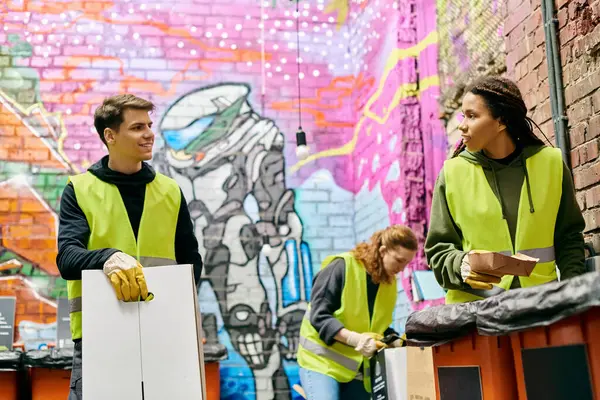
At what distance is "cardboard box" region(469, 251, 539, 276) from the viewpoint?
1.80 m

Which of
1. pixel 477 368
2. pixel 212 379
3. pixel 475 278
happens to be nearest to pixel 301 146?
pixel 212 379

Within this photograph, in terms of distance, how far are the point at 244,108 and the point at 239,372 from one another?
198 centimetres

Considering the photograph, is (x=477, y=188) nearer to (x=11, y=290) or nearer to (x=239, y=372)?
(x=239, y=372)

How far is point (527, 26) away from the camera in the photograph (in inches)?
115

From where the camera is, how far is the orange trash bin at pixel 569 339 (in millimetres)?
1277

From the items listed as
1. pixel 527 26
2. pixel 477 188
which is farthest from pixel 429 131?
pixel 477 188

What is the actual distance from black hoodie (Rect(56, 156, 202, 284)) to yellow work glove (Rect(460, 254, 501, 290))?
2.58 ft

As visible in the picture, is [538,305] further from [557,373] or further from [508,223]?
[508,223]

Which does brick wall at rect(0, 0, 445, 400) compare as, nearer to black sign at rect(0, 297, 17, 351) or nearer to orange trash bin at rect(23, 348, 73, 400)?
black sign at rect(0, 297, 17, 351)

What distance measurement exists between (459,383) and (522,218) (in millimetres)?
555

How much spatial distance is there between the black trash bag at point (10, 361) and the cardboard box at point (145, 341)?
239 cm

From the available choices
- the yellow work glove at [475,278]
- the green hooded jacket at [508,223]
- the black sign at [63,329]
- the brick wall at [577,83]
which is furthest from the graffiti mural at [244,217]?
the yellow work glove at [475,278]

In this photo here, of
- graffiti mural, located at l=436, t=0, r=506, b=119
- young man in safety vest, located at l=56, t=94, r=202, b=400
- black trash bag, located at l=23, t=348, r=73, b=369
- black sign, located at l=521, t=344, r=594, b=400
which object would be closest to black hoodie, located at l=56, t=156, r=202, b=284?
young man in safety vest, located at l=56, t=94, r=202, b=400

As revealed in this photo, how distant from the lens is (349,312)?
10.6 ft
